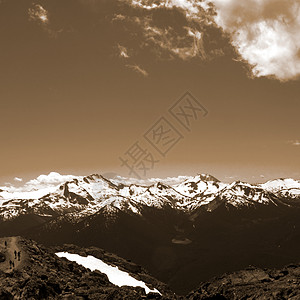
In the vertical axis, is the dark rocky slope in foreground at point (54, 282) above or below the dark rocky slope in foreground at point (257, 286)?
above

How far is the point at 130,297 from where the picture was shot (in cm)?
4134

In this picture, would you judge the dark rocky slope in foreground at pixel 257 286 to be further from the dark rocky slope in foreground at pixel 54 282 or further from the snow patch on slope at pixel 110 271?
the snow patch on slope at pixel 110 271

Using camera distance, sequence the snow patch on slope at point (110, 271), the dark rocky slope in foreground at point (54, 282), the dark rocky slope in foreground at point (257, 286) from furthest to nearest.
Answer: the snow patch on slope at point (110, 271) → the dark rocky slope in foreground at point (54, 282) → the dark rocky slope in foreground at point (257, 286)

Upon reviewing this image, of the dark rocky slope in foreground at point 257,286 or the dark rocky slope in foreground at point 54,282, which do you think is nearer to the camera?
the dark rocky slope in foreground at point 257,286

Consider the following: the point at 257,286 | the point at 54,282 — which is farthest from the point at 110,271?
the point at 257,286

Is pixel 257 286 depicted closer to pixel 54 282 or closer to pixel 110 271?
pixel 54 282

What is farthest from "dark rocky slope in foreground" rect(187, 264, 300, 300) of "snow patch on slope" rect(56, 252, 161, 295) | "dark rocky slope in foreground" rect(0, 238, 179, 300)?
"snow patch on slope" rect(56, 252, 161, 295)

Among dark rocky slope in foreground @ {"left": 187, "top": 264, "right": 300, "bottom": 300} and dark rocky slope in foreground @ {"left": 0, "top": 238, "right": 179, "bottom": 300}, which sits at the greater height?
dark rocky slope in foreground @ {"left": 0, "top": 238, "right": 179, "bottom": 300}

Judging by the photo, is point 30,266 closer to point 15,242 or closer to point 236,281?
point 15,242

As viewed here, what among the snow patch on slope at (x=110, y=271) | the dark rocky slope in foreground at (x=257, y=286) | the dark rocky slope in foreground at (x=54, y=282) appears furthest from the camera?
the snow patch on slope at (x=110, y=271)

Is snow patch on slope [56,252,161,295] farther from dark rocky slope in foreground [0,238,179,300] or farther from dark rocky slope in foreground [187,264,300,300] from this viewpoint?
dark rocky slope in foreground [187,264,300,300]

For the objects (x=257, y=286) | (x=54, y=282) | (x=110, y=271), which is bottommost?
(x=257, y=286)

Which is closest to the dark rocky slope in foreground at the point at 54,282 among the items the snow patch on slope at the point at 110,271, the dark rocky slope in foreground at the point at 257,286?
the snow patch on slope at the point at 110,271

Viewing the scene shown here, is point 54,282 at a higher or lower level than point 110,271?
lower
